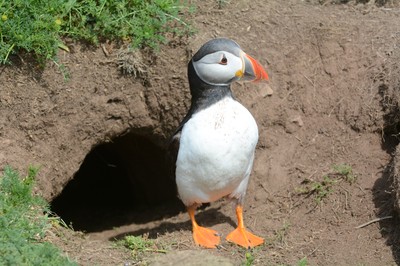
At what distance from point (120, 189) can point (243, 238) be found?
4.55 metres

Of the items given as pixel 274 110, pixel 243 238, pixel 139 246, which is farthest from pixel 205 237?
pixel 274 110

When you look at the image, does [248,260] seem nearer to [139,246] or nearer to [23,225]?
[139,246]

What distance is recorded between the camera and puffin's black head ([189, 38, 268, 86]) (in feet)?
19.4

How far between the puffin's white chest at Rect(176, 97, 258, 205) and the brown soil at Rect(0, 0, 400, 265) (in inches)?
22.3

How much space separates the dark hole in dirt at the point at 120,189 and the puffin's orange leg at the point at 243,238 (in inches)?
82.6

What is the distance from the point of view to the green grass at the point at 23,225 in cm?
480

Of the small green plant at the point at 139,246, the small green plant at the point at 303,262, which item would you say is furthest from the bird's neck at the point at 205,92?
the small green plant at the point at 303,262

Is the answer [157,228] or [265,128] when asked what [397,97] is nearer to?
[265,128]

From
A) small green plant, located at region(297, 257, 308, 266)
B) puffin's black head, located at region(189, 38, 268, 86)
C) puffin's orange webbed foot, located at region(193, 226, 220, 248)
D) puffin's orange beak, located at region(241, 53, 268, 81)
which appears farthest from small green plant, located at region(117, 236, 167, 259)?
puffin's orange beak, located at region(241, 53, 268, 81)

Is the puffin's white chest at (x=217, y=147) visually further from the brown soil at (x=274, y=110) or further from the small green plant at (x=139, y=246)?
the small green plant at (x=139, y=246)

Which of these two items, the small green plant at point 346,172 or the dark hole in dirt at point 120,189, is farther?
the dark hole in dirt at point 120,189

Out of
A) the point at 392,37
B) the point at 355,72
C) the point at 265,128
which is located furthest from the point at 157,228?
the point at 392,37

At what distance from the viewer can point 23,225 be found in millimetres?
5340

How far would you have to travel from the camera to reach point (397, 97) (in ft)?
22.3
